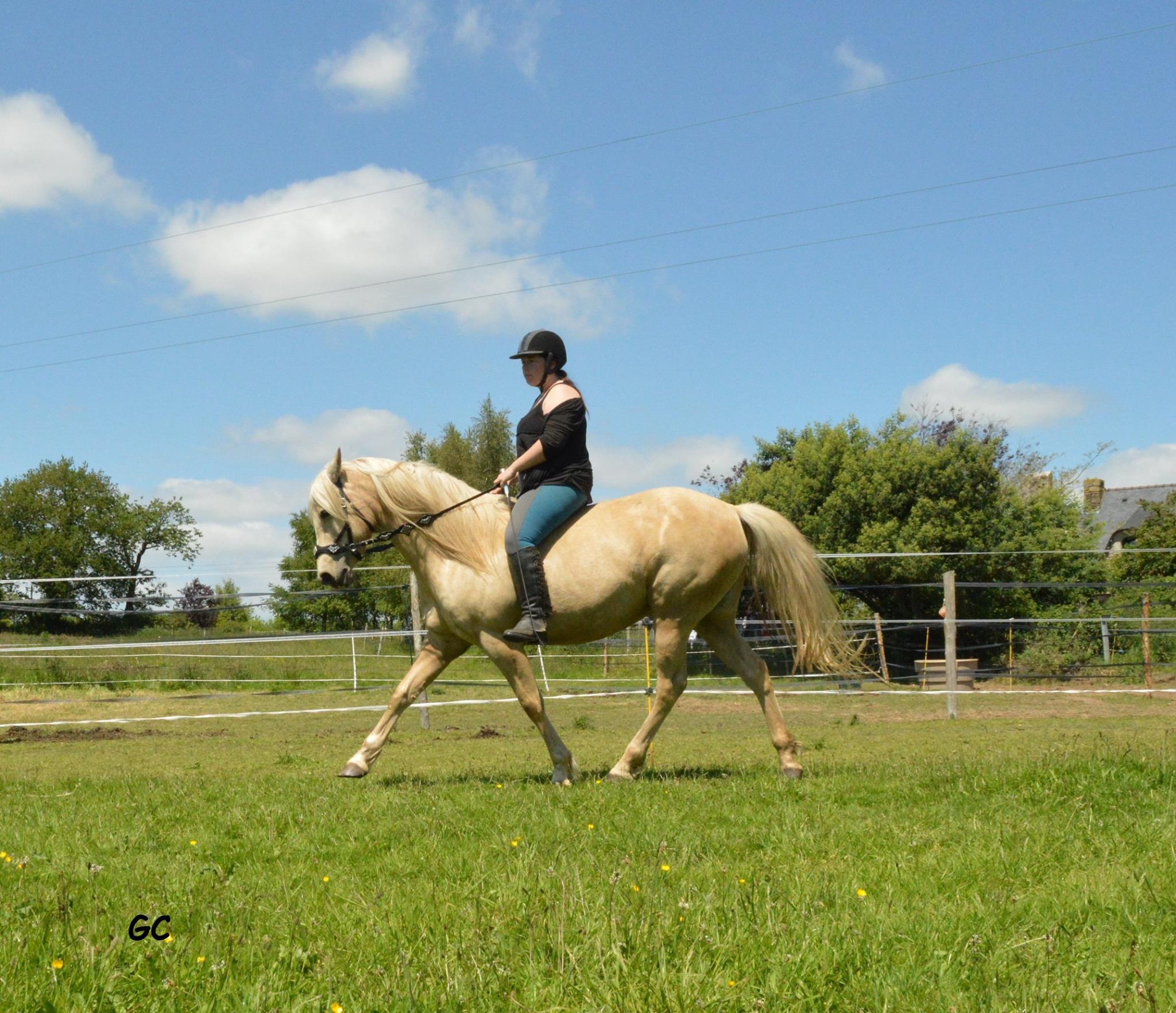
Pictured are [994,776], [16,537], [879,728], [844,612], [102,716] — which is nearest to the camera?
[994,776]

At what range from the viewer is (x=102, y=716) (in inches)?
598

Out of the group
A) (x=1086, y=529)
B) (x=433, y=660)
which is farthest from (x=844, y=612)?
(x=433, y=660)

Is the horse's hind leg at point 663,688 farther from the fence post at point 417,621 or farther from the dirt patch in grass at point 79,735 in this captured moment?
the dirt patch in grass at point 79,735

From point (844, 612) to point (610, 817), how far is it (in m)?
25.6

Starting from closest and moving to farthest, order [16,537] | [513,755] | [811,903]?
[811,903] < [513,755] < [16,537]

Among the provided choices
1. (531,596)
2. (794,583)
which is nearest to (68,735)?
(531,596)

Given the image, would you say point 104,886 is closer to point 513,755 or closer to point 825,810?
point 825,810

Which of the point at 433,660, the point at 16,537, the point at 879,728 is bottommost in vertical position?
the point at 879,728

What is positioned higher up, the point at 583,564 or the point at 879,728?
the point at 583,564

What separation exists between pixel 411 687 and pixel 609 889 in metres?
3.95

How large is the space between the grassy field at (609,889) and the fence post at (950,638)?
694 cm

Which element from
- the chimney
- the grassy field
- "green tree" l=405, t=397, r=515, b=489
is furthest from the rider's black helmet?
the chimney

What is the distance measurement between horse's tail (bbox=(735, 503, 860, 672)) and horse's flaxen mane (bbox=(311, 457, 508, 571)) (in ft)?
5.53

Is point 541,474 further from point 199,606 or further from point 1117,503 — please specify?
point 1117,503
